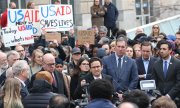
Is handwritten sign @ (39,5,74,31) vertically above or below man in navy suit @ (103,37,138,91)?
above

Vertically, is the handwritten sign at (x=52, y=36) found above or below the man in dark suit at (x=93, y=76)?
above

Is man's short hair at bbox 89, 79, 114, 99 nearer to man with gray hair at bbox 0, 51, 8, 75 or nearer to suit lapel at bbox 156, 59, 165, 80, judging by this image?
suit lapel at bbox 156, 59, 165, 80

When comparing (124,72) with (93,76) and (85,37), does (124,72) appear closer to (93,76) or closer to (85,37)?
(93,76)

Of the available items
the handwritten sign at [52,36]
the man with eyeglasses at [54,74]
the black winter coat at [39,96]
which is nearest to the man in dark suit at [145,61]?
the man with eyeglasses at [54,74]

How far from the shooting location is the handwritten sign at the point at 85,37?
15.7 m

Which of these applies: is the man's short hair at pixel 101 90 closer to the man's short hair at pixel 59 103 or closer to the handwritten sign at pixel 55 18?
the man's short hair at pixel 59 103

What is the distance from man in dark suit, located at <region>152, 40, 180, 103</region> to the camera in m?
11.0

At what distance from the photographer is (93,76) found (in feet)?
34.6

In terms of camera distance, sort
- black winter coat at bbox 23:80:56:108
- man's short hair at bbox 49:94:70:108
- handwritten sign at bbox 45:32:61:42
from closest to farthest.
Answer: man's short hair at bbox 49:94:70:108 < black winter coat at bbox 23:80:56:108 < handwritten sign at bbox 45:32:61:42

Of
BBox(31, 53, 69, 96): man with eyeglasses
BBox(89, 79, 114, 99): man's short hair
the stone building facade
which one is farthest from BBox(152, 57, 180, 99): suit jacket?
the stone building facade

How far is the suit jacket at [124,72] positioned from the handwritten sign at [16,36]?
3824 mm

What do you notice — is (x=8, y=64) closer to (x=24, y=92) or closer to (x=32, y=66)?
(x=32, y=66)

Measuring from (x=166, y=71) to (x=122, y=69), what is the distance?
0.76 metres

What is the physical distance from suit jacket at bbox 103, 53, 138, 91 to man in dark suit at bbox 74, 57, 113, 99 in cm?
67
